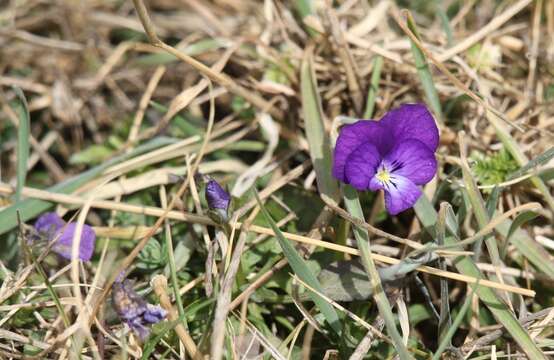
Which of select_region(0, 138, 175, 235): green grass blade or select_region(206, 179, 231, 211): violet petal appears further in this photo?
select_region(0, 138, 175, 235): green grass blade

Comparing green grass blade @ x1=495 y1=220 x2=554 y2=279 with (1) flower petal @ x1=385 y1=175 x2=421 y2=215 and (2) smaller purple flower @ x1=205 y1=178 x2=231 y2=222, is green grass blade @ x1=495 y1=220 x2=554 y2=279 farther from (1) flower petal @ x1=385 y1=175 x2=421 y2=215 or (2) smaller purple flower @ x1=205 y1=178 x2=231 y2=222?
(2) smaller purple flower @ x1=205 y1=178 x2=231 y2=222

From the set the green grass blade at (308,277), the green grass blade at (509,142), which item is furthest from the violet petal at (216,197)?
the green grass blade at (509,142)

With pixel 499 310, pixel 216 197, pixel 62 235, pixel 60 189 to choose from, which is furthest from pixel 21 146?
pixel 499 310

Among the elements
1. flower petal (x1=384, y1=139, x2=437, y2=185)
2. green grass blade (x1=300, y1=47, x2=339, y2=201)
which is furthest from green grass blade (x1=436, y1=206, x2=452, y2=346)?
green grass blade (x1=300, y1=47, x2=339, y2=201)

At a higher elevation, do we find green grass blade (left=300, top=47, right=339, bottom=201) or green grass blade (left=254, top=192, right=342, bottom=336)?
green grass blade (left=300, top=47, right=339, bottom=201)

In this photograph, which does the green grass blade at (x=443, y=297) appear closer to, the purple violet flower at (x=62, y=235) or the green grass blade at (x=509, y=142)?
the green grass blade at (x=509, y=142)

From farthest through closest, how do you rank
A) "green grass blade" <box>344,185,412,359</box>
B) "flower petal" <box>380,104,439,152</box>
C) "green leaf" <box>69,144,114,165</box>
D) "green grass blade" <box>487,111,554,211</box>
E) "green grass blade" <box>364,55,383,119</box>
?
"green leaf" <box>69,144,114,165</box>, "green grass blade" <box>364,55,383,119</box>, "green grass blade" <box>487,111,554,211</box>, "flower petal" <box>380,104,439,152</box>, "green grass blade" <box>344,185,412,359</box>

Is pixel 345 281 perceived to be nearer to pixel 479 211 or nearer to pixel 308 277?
pixel 308 277
